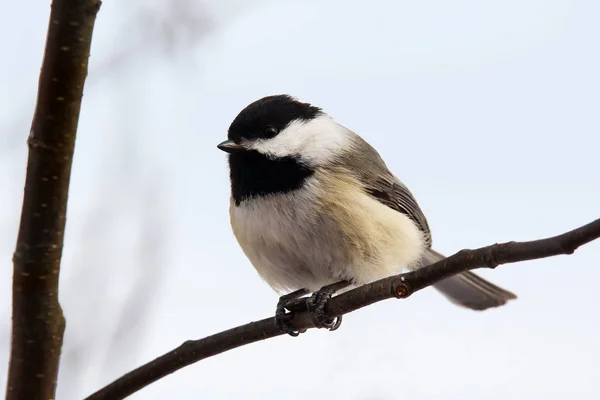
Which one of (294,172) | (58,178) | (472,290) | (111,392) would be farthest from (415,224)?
(58,178)

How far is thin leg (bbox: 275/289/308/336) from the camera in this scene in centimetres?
186

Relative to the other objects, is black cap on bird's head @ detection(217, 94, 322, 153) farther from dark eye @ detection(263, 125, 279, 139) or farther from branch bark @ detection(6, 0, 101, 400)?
branch bark @ detection(6, 0, 101, 400)

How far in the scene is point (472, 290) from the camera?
9.98 ft

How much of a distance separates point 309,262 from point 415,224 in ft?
2.11

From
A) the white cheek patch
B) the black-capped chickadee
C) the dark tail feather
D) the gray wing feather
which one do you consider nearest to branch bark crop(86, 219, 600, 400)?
the black-capped chickadee

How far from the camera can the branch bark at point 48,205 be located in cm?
117

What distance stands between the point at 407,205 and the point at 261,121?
0.73 meters

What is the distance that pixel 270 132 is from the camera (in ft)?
7.87

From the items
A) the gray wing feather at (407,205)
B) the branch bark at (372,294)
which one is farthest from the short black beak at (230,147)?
the branch bark at (372,294)

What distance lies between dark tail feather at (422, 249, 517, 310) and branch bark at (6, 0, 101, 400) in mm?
1969

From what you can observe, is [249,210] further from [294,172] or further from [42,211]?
[42,211]

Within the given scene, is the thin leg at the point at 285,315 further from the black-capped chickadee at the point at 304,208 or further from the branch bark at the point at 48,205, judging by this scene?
the branch bark at the point at 48,205

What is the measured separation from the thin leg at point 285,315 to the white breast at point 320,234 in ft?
0.24

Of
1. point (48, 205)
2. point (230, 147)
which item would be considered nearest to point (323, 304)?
point (230, 147)
